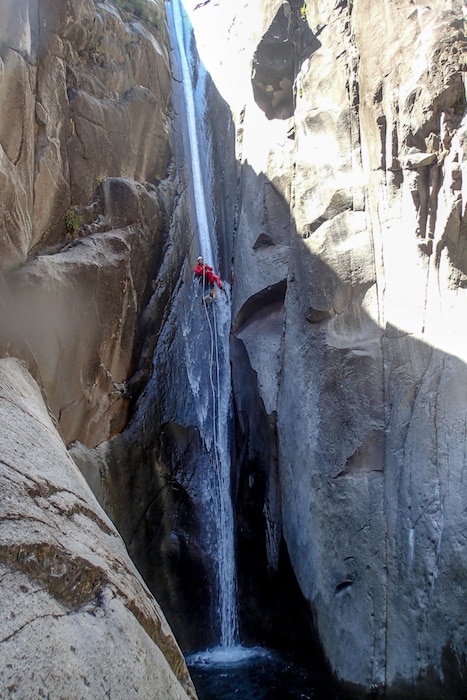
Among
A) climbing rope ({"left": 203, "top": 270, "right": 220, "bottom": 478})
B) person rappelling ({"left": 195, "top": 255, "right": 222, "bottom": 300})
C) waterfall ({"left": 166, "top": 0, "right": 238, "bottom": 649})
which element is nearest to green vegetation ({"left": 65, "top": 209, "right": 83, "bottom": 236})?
waterfall ({"left": 166, "top": 0, "right": 238, "bottom": 649})

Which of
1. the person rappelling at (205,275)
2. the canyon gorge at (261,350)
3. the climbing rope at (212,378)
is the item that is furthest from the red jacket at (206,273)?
the canyon gorge at (261,350)

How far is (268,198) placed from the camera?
13.8m

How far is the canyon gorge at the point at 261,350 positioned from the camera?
7555 mm

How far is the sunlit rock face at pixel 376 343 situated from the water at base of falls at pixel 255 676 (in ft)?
1.81

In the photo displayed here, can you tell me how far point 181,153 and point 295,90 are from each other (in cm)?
583

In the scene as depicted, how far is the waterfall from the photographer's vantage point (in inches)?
447

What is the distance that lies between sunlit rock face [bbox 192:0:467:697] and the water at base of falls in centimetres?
55

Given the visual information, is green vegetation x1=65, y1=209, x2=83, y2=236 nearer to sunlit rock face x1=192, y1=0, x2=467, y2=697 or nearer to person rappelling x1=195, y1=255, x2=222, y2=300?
sunlit rock face x1=192, y1=0, x2=467, y2=697

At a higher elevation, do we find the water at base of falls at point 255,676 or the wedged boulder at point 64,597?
the wedged boulder at point 64,597

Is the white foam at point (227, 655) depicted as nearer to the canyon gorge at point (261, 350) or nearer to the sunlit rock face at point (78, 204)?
the canyon gorge at point (261, 350)

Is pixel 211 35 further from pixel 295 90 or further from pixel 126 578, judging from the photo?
pixel 126 578

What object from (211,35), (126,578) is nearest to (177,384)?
(126,578)

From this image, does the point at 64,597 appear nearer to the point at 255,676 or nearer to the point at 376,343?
the point at 255,676

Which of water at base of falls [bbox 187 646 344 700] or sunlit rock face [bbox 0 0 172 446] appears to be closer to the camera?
sunlit rock face [bbox 0 0 172 446]
